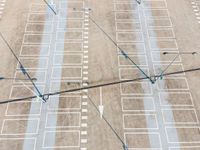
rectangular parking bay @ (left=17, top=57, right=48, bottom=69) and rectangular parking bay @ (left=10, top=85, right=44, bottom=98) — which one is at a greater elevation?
rectangular parking bay @ (left=17, top=57, right=48, bottom=69)

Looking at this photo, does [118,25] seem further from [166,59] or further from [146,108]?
[146,108]

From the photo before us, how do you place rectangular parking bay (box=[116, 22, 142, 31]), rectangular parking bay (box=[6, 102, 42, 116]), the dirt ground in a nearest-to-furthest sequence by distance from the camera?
the dirt ground
rectangular parking bay (box=[6, 102, 42, 116])
rectangular parking bay (box=[116, 22, 142, 31])

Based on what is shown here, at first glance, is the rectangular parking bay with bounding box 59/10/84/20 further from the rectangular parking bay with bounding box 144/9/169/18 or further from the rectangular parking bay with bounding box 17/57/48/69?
the rectangular parking bay with bounding box 144/9/169/18

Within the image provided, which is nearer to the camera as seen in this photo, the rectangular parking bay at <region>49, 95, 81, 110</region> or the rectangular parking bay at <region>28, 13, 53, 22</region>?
the rectangular parking bay at <region>49, 95, 81, 110</region>

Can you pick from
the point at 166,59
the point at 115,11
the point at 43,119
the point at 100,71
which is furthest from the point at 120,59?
the point at 43,119

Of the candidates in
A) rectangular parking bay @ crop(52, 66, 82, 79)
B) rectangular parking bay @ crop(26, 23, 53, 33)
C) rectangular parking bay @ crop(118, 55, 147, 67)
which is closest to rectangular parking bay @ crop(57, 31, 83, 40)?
rectangular parking bay @ crop(26, 23, 53, 33)

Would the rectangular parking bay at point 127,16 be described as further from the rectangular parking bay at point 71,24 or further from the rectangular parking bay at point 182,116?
the rectangular parking bay at point 182,116

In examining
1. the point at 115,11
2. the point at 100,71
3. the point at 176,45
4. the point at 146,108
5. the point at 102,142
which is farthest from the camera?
the point at 115,11
